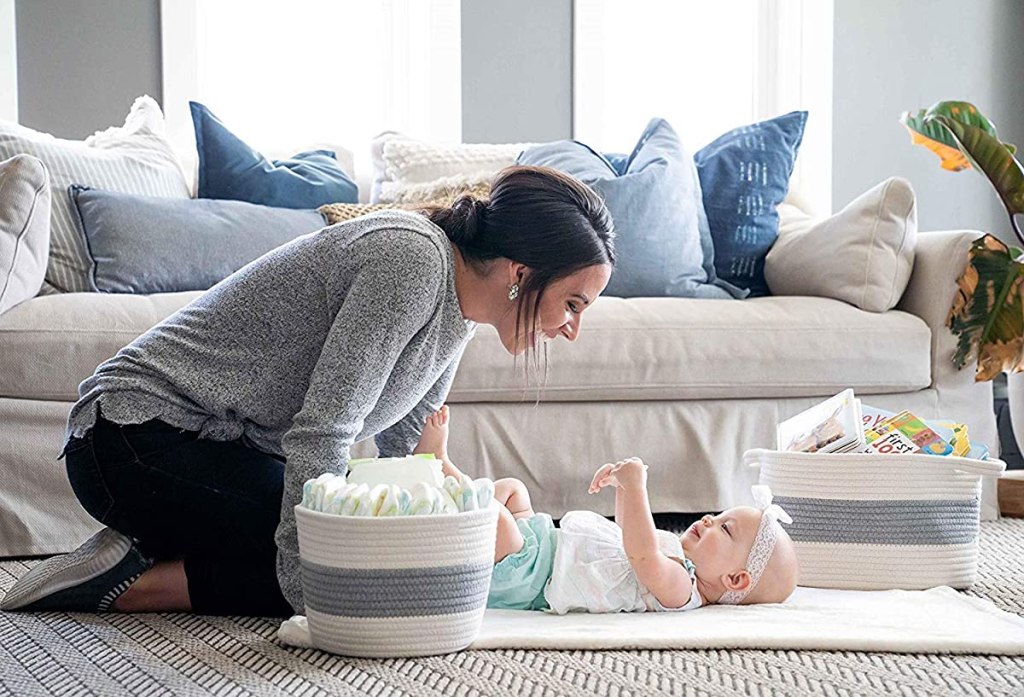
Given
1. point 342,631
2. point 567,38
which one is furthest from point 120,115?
point 342,631

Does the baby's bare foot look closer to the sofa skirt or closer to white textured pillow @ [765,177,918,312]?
the sofa skirt

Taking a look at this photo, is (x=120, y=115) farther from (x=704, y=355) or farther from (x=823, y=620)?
(x=823, y=620)

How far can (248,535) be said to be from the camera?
1788 millimetres

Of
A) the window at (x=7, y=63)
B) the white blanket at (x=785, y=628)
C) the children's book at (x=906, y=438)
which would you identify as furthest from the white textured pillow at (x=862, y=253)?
the window at (x=7, y=63)

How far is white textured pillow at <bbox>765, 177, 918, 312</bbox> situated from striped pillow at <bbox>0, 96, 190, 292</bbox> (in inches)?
60.2

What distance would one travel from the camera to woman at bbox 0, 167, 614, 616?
1.60m

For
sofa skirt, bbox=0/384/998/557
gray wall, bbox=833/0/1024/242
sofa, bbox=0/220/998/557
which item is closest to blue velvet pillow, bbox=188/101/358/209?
sofa, bbox=0/220/998/557

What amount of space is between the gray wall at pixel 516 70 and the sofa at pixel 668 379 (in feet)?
5.40

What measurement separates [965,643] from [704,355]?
1055 mm

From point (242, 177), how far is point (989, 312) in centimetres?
177

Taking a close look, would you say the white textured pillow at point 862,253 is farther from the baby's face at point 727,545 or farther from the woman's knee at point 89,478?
the woman's knee at point 89,478

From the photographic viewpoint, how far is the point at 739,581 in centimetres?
186

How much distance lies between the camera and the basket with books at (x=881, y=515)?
203 cm

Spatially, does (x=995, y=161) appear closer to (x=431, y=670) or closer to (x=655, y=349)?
(x=655, y=349)
